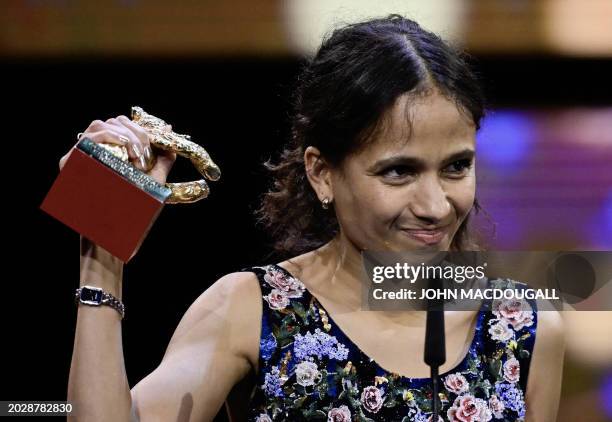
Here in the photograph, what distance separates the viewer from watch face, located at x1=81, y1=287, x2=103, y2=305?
1265mm

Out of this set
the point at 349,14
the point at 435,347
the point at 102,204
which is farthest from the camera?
the point at 349,14

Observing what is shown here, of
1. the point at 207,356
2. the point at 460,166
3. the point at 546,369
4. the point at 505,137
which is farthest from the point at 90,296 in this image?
the point at 505,137

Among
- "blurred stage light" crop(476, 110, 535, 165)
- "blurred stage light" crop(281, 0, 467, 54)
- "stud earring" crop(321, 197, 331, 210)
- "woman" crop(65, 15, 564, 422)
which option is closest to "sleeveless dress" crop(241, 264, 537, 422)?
"woman" crop(65, 15, 564, 422)

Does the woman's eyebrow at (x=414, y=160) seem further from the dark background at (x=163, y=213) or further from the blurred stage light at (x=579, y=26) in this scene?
the blurred stage light at (x=579, y=26)

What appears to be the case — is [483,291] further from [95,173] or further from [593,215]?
[593,215]

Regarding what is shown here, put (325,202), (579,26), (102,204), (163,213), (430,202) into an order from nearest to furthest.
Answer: (102,204) < (430,202) < (325,202) < (163,213) < (579,26)

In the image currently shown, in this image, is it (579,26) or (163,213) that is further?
(579,26)

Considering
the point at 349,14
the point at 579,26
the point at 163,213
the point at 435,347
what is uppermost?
the point at 579,26

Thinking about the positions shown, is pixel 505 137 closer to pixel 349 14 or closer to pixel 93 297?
pixel 349 14

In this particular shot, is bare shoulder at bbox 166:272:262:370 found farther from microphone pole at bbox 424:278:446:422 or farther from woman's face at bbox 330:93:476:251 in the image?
microphone pole at bbox 424:278:446:422

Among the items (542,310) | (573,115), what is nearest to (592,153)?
(573,115)

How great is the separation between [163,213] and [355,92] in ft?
2.24

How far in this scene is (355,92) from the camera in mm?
1504

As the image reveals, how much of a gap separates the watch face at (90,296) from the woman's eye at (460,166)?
1.71 feet
